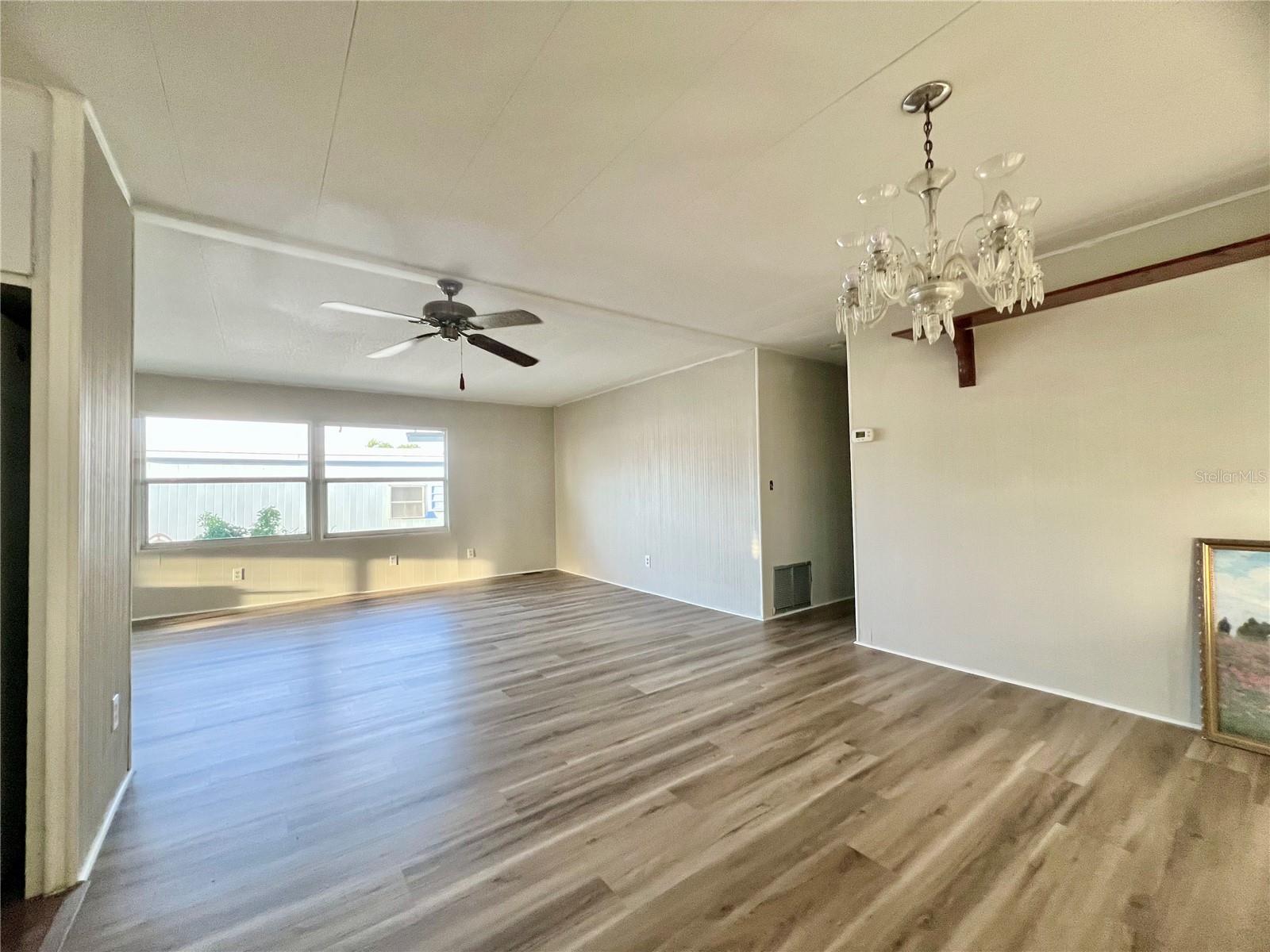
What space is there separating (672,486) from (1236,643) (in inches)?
164

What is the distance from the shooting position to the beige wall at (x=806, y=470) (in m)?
4.65

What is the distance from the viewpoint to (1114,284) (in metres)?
2.46

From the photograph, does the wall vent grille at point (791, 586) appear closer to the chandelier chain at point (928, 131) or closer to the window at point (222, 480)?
the chandelier chain at point (928, 131)

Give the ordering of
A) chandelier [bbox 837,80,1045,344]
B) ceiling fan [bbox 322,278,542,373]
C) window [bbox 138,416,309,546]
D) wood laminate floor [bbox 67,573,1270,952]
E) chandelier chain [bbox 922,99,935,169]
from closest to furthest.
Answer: wood laminate floor [bbox 67,573,1270,952] < chandelier [bbox 837,80,1045,344] < chandelier chain [bbox 922,99,935,169] < ceiling fan [bbox 322,278,542,373] < window [bbox 138,416,309,546]

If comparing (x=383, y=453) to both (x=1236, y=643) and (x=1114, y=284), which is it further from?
(x=1236, y=643)

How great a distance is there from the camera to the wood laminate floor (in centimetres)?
141

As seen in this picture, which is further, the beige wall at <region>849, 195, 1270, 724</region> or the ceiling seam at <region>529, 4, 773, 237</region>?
the beige wall at <region>849, 195, 1270, 724</region>

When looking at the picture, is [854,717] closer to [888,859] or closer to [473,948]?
[888,859]

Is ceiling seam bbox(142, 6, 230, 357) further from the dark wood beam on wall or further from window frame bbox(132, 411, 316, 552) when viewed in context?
the dark wood beam on wall

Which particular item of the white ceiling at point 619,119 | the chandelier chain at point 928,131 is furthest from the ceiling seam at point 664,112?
the chandelier chain at point 928,131

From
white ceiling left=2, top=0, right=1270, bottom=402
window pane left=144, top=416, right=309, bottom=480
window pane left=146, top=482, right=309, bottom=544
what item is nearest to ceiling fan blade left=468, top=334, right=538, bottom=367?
white ceiling left=2, top=0, right=1270, bottom=402

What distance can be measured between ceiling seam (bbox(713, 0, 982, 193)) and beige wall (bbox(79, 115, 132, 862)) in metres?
2.27

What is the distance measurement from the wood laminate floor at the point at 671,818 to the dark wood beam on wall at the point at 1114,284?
7.09 ft

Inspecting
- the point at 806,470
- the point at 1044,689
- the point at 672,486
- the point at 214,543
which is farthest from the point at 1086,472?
the point at 214,543
